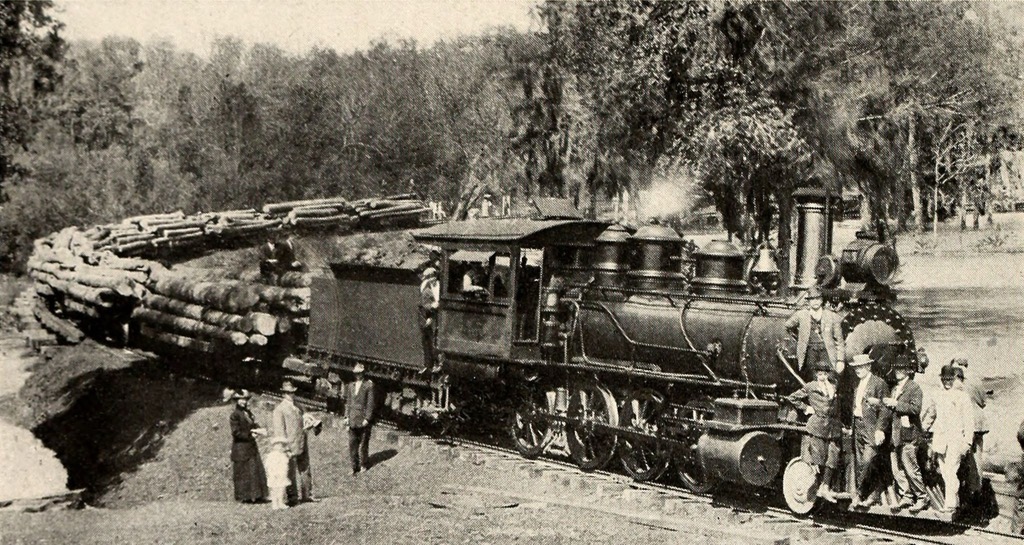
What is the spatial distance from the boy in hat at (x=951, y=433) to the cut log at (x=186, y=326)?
10.8 meters

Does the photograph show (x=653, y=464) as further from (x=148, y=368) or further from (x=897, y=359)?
(x=148, y=368)

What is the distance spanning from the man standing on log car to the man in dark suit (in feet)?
4.80

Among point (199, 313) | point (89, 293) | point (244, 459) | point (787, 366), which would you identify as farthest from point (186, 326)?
point (787, 366)

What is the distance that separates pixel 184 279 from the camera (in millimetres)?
19078

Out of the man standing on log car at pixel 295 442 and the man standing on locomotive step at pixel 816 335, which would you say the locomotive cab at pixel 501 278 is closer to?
the man standing on log car at pixel 295 442

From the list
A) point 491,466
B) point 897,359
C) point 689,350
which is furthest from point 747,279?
point 491,466

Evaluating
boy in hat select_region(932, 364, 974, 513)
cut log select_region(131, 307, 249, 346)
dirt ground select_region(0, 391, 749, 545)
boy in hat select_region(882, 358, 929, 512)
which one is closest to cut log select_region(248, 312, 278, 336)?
cut log select_region(131, 307, 249, 346)

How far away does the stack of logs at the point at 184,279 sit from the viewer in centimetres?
1659

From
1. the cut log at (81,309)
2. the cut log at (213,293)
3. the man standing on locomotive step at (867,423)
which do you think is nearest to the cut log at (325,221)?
the cut log at (81,309)

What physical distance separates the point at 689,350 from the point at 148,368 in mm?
12824

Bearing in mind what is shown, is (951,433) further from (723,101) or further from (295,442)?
(723,101)

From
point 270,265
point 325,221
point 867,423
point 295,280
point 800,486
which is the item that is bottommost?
point 800,486

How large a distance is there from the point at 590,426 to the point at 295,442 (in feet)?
11.6

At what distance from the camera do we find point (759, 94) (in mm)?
15422
